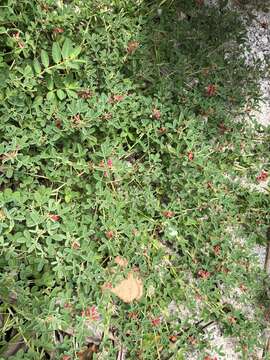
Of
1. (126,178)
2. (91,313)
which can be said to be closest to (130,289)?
(91,313)

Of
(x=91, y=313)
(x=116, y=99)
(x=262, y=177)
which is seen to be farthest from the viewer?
(x=262, y=177)

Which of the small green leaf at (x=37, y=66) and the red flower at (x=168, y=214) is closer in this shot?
the small green leaf at (x=37, y=66)

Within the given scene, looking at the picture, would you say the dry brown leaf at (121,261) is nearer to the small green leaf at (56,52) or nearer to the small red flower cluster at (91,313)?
the small red flower cluster at (91,313)

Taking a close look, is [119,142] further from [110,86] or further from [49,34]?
[49,34]

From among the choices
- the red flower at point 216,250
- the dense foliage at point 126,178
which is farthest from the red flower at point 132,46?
the red flower at point 216,250

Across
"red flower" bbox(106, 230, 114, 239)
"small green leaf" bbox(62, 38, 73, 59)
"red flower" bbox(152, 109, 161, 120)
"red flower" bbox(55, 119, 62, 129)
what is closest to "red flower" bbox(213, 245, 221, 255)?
"red flower" bbox(106, 230, 114, 239)

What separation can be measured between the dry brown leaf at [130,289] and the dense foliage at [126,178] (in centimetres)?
3

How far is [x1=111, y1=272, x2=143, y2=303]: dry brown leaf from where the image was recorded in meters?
2.27

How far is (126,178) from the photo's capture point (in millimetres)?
2305

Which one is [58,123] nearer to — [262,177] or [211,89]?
[211,89]

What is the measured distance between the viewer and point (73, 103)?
2.08 metres

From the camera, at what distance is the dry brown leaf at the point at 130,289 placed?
2.27 metres

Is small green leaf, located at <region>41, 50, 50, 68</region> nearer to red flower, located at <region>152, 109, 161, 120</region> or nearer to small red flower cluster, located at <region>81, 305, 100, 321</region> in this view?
red flower, located at <region>152, 109, 161, 120</region>

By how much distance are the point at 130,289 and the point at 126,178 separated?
510 mm
